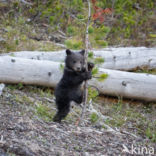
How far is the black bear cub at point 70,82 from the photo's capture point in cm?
576

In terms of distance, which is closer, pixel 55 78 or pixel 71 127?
pixel 71 127

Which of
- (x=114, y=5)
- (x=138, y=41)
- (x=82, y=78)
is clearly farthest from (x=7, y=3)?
(x=82, y=78)

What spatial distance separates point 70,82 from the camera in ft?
19.3

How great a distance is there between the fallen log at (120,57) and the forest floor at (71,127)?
1.06m

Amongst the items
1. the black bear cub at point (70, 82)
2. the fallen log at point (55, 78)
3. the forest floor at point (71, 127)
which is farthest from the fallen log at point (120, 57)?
the black bear cub at point (70, 82)

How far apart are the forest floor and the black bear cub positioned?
0.32 meters

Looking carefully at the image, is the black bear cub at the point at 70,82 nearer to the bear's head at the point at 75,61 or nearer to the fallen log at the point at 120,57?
the bear's head at the point at 75,61

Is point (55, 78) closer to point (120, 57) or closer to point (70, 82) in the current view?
point (70, 82)

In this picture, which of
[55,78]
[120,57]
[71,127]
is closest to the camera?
Result: [71,127]

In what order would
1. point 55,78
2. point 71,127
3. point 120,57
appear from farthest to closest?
1. point 120,57
2. point 55,78
3. point 71,127

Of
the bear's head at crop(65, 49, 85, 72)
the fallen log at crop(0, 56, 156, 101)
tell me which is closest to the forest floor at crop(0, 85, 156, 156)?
the fallen log at crop(0, 56, 156, 101)

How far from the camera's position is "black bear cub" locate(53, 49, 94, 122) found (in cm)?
576

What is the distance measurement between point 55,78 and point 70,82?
1.88 meters

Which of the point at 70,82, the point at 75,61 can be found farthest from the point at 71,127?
the point at 75,61
